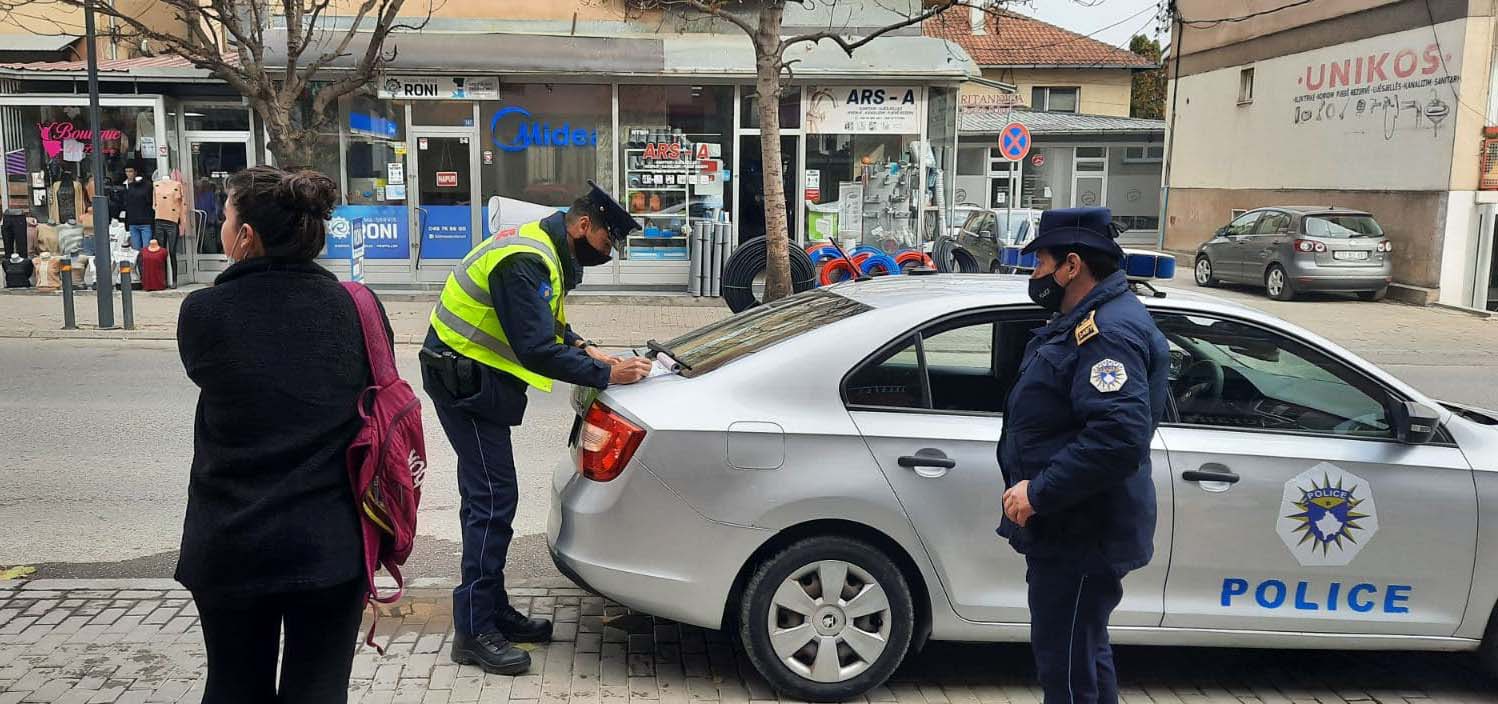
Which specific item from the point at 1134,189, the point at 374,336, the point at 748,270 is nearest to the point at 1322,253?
the point at 748,270

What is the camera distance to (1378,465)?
4066 mm

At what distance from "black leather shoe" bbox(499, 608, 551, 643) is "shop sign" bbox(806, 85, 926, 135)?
14347mm

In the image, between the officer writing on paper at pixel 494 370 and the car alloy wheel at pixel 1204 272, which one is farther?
the car alloy wheel at pixel 1204 272

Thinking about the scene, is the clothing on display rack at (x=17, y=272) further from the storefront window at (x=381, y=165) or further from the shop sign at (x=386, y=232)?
the shop sign at (x=386, y=232)

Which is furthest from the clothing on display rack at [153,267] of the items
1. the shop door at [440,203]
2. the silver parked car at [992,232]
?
the silver parked car at [992,232]

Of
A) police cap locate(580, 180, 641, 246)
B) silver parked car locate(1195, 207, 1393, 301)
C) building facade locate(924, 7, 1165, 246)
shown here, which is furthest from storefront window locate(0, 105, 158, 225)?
building facade locate(924, 7, 1165, 246)

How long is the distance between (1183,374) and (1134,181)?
35.3m

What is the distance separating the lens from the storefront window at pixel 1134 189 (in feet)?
122

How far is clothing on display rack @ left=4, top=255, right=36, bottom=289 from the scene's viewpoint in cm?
1692

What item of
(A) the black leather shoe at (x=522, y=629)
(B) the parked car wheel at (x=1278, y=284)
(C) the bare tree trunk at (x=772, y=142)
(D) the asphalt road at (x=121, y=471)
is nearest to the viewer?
(A) the black leather shoe at (x=522, y=629)

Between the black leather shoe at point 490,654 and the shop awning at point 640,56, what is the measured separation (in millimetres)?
13971

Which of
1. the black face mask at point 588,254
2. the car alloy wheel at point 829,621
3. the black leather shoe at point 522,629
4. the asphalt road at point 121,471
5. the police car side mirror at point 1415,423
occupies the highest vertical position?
the black face mask at point 588,254

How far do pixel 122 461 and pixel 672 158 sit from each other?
11678 millimetres

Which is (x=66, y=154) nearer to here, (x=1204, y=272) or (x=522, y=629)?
(x=522, y=629)
